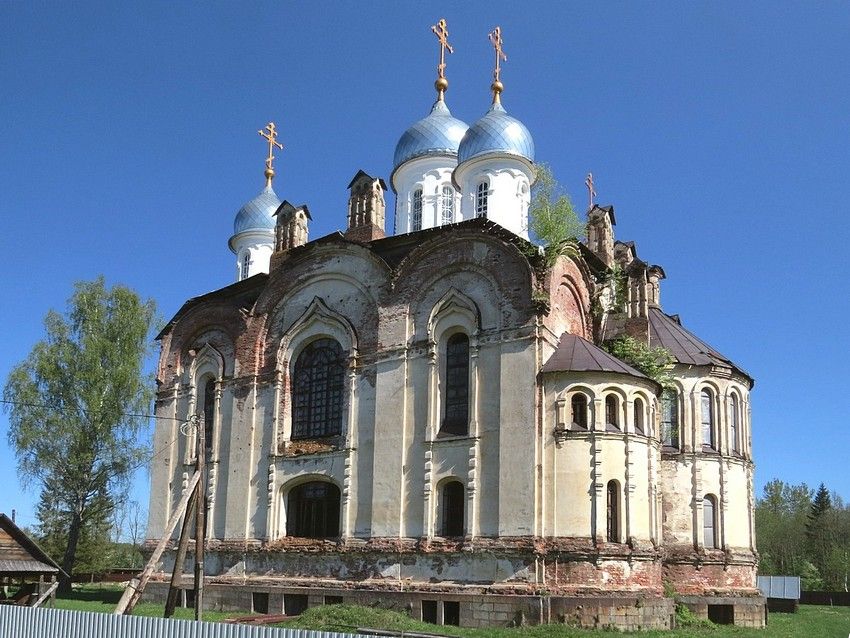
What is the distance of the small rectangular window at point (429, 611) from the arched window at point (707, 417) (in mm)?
9067

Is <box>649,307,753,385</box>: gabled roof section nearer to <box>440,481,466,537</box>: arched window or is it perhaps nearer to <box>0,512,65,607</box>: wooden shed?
<box>440,481,466,537</box>: arched window

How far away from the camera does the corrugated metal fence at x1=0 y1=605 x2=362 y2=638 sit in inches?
483

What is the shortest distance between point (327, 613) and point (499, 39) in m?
19.3

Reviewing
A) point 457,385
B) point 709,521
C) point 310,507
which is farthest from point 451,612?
point 709,521

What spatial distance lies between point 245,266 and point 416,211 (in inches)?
364

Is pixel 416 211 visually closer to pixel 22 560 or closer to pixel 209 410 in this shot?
pixel 209 410

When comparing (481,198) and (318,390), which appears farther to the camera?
(481,198)

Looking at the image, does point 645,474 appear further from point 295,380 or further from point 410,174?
point 410,174

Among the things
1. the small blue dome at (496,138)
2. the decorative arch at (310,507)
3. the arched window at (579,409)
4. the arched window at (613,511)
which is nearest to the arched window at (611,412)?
the arched window at (579,409)

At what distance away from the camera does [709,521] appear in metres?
24.7

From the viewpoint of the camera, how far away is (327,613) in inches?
786

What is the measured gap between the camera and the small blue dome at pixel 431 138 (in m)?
30.7

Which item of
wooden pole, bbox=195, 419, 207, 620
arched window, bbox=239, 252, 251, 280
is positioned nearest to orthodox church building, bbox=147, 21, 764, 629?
wooden pole, bbox=195, 419, 207, 620

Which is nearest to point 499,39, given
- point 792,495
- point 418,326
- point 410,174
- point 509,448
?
point 410,174
